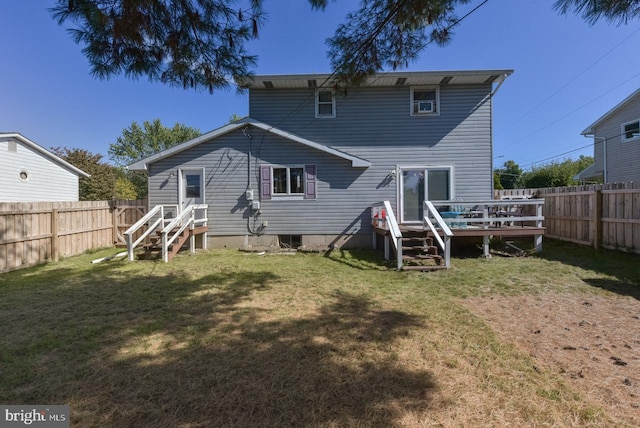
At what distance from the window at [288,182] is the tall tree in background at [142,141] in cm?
3763

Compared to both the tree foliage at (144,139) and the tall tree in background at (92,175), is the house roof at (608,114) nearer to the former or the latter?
the tall tree in background at (92,175)

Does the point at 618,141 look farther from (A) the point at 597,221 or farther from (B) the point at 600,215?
(A) the point at 597,221

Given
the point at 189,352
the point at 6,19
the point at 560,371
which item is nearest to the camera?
the point at 560,371

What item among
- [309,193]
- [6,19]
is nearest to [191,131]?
[309,193]

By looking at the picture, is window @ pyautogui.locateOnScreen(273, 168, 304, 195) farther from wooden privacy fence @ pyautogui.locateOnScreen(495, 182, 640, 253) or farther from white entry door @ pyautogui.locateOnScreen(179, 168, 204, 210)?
wooden privacy fence @ pyautogui.locateOnScreen(495, 182, 640, 253)

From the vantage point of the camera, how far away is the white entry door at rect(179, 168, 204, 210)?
33.1ft

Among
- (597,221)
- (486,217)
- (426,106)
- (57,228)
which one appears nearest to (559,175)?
(597,221)

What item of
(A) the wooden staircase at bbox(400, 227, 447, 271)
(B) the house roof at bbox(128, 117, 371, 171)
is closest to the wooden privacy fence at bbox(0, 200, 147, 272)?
(B) the house roof at bbox(128, 117, 371, 171)

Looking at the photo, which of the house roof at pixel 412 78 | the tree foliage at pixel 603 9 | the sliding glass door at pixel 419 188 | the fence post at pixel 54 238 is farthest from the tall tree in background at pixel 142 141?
the tree foliage at pixel 603 9

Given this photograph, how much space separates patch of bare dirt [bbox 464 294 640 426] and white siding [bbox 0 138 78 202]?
58.7 ft

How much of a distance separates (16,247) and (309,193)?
7.54 metres

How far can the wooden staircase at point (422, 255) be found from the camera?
6.88 metres

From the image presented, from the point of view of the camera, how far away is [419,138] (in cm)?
1034

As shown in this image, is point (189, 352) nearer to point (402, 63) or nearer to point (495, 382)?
point (495, 382)
